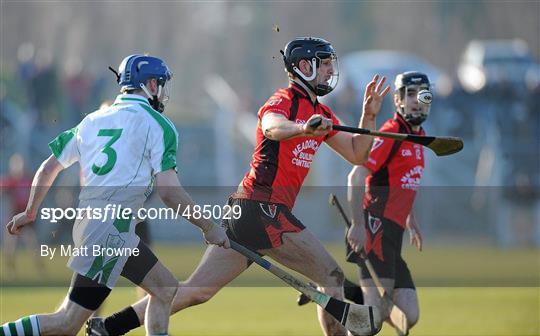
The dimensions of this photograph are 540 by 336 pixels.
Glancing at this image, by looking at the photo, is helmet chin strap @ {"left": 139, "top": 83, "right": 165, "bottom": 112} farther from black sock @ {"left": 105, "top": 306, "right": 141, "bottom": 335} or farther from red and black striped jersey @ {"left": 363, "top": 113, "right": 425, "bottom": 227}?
red and black striped jersey @ {"left": 363, "top": 113, "right": 425, "bottom": 227}

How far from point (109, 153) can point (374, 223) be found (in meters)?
3.25

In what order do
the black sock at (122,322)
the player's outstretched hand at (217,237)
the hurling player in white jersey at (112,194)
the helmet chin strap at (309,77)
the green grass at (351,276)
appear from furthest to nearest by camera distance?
1. the green grass at (351,276)
2. the helmet chin strap at (309,77)
3. the black sock at (122,322)
4. the player's outstretched hand at (217,237)
5. the hurling player in white jersey at (112,194)

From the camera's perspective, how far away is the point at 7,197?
2442cm

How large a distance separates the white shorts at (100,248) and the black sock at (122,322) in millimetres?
751

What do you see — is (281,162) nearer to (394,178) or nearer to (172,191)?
(172,191)

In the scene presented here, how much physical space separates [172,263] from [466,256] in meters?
6.95

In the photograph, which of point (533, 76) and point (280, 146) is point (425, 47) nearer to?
point (533, 76)

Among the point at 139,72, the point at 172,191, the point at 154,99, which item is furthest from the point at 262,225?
the point at 139,72

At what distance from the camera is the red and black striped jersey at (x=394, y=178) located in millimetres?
10664

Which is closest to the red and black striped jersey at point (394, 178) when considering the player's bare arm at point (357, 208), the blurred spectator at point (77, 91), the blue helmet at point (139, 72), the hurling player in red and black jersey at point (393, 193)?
the hurling player in red and black jersey at point (393, 193)

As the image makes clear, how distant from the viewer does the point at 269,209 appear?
9.23 m

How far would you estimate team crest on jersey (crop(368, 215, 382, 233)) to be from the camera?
424 inches

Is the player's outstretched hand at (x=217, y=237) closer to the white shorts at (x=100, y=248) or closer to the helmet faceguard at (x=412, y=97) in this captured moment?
the white shorts at (x=100, y=248)

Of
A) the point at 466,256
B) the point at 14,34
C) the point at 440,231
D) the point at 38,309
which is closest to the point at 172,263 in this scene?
the point at 38,309
